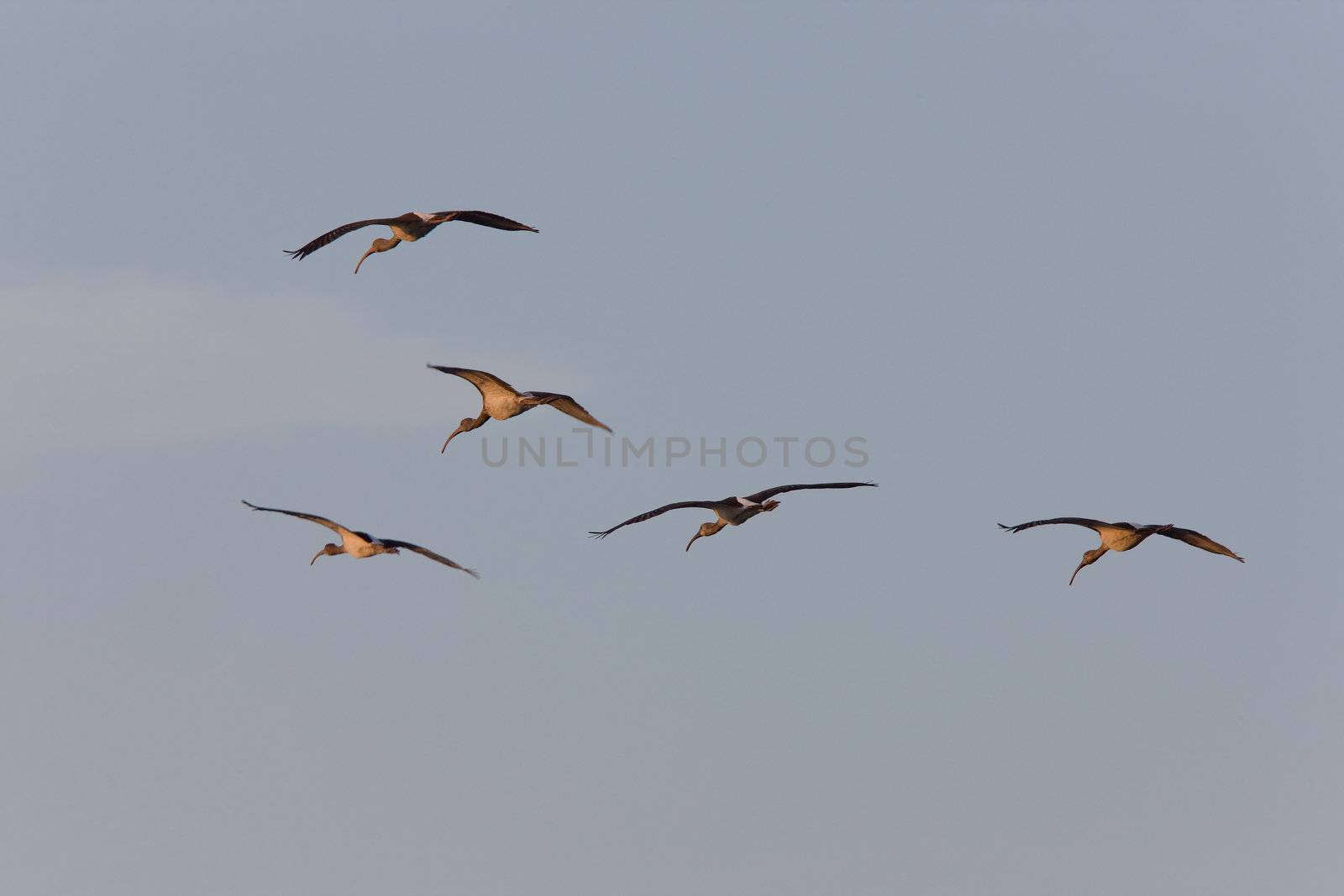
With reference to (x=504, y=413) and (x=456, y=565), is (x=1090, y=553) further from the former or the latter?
(x=456, y=565)

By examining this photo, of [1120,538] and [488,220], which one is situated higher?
[488,220]

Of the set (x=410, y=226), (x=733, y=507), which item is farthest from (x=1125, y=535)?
(x=410, y=226)

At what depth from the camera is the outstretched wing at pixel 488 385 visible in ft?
94.4

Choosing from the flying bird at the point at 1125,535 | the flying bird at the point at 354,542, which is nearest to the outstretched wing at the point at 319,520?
the flying bird at the point at 354,542

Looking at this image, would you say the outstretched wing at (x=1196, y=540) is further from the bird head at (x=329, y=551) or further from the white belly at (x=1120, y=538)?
the bird head at (x=329, y=551)

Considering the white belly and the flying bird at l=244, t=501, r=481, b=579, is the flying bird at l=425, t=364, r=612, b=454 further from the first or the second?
the white belly

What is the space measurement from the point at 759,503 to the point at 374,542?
6.61m

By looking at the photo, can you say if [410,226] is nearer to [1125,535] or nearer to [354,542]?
[354,542]

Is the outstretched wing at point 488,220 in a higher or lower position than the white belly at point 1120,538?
higher

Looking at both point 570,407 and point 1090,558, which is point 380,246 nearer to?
point 570,407

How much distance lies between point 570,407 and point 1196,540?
36.0ft

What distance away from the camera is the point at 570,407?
27422 mm

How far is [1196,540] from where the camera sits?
29.5 metres

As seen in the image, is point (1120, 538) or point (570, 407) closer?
point (570, 407)
